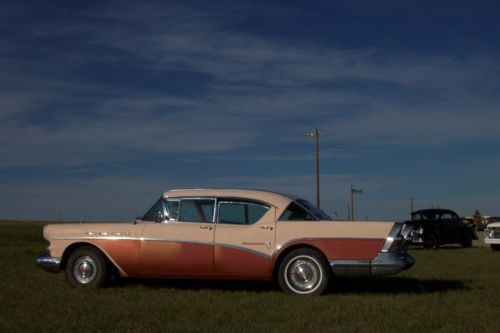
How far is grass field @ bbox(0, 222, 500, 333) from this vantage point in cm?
673

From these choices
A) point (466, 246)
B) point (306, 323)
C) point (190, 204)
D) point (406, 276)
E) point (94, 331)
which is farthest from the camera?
point (466, 246)

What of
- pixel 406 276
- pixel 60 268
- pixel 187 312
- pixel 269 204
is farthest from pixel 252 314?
pixel 406 276

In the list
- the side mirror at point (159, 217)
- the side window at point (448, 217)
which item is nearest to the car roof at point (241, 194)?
the side mirror at point (159, 217)

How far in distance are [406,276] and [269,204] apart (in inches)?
150

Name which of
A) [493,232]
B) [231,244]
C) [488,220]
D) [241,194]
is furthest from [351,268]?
[488,220]

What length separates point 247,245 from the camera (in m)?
9.24

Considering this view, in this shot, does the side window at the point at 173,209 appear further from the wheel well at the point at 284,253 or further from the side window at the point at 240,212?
the wheel well at the point at 284,253

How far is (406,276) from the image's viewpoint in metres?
12.0

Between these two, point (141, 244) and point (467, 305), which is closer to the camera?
point (467, 305)

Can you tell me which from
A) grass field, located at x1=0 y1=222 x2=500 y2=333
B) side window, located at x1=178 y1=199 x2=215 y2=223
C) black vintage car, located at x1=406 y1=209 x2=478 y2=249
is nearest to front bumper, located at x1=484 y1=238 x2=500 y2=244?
black vintage car, located at x1=406 y1=209 x2=478 y2=249

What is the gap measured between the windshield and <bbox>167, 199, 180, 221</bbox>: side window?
176 centimetres

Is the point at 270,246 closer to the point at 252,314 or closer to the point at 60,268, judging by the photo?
the point at 252,314

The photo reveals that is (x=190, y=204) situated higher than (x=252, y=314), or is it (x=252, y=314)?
(x=190, y=204)

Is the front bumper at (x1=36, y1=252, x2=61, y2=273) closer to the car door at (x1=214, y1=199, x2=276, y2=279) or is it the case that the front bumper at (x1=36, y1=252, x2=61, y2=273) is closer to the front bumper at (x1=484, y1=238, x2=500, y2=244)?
the car door at (x1=214, y1=199, x2=276, y2=279)
